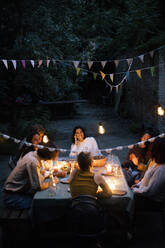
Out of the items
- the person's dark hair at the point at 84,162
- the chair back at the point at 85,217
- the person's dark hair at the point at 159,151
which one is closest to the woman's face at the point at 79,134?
the person's dark hair at the point at 159,151

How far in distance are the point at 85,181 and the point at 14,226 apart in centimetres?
110

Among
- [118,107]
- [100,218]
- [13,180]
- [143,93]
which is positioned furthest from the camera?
[118,107]

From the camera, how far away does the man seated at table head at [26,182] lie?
11.5 feet

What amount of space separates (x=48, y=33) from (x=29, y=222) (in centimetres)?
629

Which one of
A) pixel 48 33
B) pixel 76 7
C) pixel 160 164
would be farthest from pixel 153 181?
pixel 76 7

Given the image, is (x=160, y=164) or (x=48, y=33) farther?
(x=48, y=33)

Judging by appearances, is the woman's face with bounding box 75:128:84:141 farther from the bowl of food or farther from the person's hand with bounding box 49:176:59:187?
the person's hand with bounding box 49:176:59:187

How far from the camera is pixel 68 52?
8.98 metres

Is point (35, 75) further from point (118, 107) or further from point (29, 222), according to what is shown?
point (118, 107)

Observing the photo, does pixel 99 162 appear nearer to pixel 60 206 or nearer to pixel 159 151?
pixel 159 151

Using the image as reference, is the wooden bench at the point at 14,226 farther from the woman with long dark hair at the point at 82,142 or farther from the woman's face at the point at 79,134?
the woman's face at the point at 79,134

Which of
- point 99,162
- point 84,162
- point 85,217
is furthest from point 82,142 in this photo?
point 85,217

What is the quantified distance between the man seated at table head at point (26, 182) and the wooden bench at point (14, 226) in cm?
12

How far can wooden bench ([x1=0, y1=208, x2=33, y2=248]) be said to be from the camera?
3.38 meters
